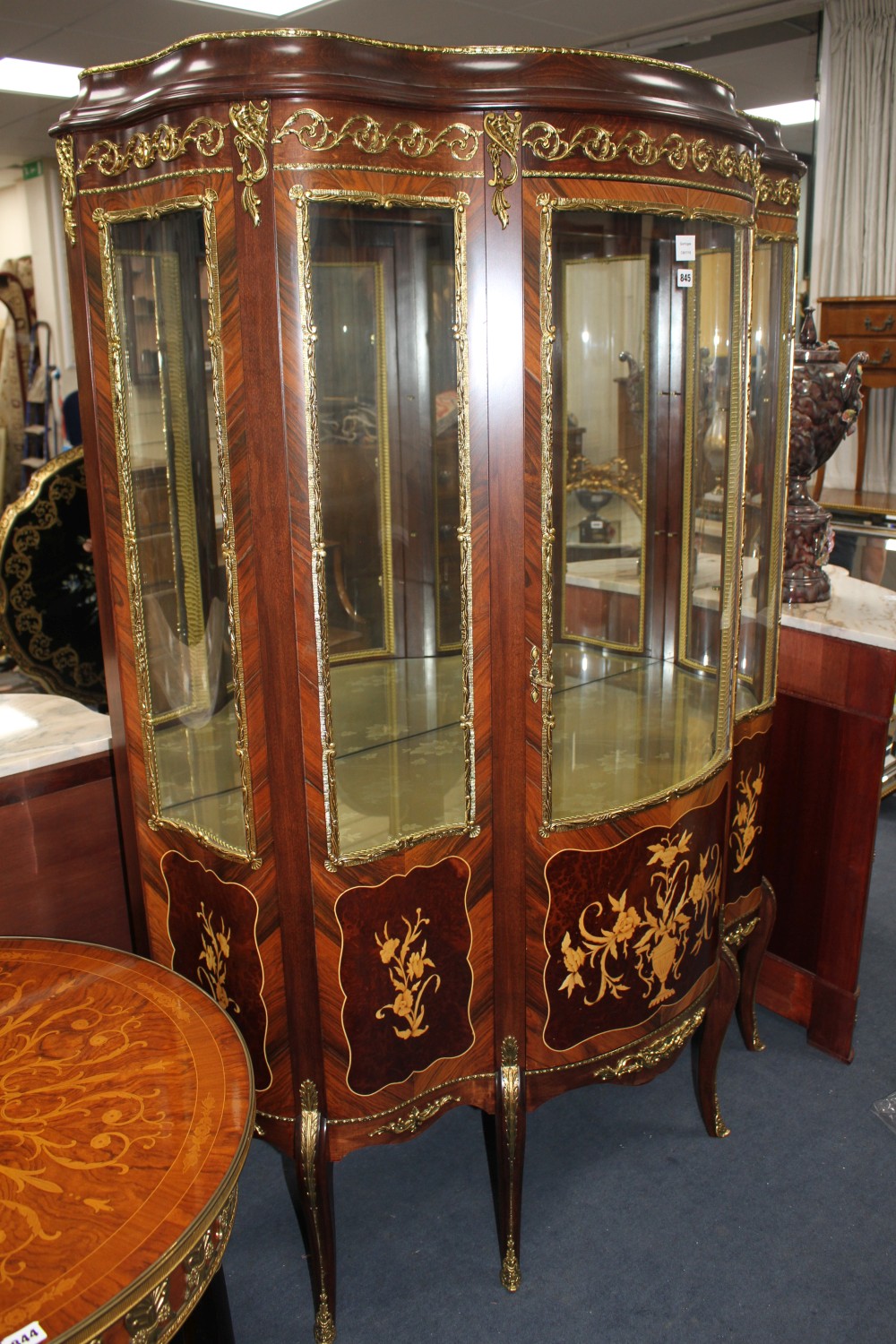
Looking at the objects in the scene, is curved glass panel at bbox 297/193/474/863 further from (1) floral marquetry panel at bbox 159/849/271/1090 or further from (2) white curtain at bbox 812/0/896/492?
(2) white curtain at bbox 812/0/896/492

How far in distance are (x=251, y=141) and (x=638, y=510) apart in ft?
3.13

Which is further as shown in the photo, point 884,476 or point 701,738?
point 884,476

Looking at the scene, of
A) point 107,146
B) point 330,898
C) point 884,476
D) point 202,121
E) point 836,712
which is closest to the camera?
point 202,121

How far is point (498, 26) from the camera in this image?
4891 millimetres

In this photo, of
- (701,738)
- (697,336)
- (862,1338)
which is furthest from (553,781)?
(862,1338)

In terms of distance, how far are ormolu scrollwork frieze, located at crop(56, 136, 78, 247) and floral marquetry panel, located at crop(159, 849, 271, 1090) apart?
0.96 meters

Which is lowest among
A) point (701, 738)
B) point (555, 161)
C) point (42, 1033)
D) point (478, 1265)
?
point (478, 1265)

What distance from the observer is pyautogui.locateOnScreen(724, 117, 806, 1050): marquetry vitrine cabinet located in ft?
6.51

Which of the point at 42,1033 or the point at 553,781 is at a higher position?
the point at 553,781

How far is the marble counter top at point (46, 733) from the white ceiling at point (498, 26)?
145 inches

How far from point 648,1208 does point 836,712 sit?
1.10 metres

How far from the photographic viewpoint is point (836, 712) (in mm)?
2393

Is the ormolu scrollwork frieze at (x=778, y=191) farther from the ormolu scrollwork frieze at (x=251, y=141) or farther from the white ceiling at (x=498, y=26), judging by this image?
the white ceiling at (x=498, y=26)

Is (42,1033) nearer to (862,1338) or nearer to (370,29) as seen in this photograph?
(862,1338)
